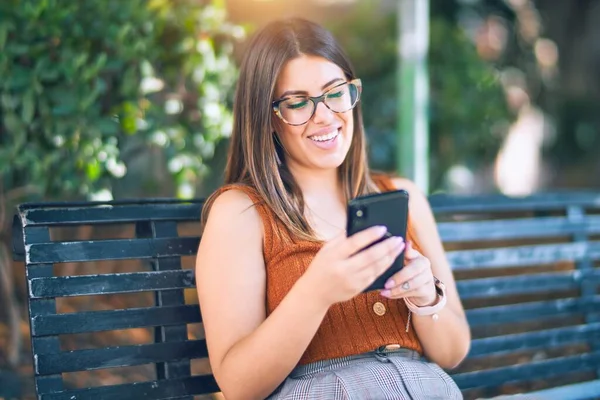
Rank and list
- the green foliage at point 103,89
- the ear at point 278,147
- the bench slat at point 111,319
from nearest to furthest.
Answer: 1. the bench slat at point 111,319
2. the ear at point 278,147
3. the green foliage at point 103,89

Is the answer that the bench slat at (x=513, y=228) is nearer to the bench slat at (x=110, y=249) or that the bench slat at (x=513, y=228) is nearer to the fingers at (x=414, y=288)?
the fingers at (x=414, y=288)

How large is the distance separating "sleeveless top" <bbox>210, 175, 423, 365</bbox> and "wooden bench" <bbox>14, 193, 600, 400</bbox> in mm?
379

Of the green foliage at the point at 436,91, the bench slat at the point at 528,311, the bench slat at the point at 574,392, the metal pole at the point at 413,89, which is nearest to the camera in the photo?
the bench slat at the point at 574,392

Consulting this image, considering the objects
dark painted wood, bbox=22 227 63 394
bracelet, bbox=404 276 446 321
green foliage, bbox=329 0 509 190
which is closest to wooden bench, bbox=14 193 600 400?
dark painted wood, bbox=22 227 63 394

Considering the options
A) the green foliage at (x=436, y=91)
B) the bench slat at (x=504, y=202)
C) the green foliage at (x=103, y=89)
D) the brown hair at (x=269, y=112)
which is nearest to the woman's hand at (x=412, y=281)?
the brown hair at (x=269, y=112)

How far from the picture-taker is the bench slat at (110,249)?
7.05 ft

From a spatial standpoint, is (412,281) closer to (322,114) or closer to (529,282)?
(322,114)

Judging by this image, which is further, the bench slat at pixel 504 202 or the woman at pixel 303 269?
the bench slat at pixel 504 202

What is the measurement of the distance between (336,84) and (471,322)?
3.83ft

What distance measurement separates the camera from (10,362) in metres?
3.53

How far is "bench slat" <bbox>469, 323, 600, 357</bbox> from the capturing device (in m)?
2.82

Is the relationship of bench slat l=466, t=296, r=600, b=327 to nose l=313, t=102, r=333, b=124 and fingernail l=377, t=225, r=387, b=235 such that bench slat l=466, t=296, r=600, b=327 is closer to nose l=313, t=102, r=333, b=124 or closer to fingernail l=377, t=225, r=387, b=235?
nose l=313, t=102, r=333, b=124

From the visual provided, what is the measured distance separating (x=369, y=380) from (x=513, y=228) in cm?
131

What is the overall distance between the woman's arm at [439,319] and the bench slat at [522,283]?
479 mm
